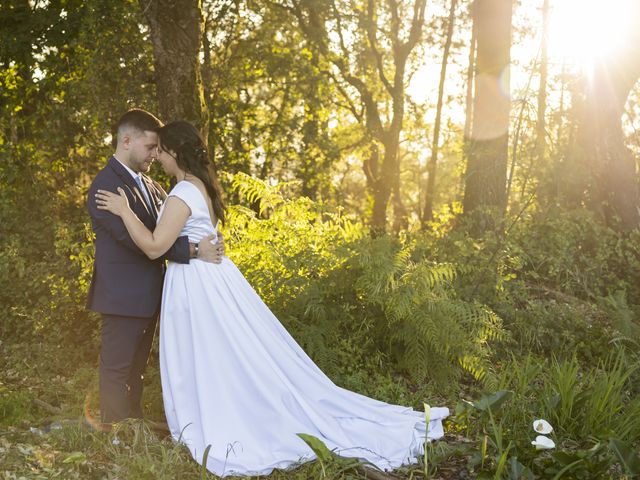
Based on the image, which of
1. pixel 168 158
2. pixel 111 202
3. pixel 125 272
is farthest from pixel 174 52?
pixel 125 272

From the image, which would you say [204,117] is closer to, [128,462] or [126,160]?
[126,160]

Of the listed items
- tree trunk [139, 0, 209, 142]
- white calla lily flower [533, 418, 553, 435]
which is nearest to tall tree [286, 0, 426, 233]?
tree trunk [139, 0, 209, 142]

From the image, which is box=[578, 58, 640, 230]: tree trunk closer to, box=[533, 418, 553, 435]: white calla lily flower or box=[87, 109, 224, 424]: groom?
box=[533, 418, 553, 435]: white calla lily flower

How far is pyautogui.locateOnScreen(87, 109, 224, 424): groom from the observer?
472cm

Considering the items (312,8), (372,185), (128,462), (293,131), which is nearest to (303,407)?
(128,462)

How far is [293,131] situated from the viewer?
13297 millimetres

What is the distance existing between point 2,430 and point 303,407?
86.7 inches

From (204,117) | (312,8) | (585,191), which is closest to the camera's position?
(204,117)

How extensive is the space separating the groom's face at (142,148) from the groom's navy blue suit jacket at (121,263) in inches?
4.8

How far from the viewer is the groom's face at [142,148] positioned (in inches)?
192

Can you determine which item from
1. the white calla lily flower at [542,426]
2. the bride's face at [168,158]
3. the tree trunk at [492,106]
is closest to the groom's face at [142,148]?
the bride's face at [168,158]

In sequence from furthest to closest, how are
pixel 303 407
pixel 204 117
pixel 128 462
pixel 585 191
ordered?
pixel 585 191 → pixel 204 117 → pixel 303 407 → pixel 128 462

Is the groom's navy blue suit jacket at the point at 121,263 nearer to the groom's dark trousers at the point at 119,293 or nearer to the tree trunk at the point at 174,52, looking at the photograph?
the groom's dark trousers at the point at 119,293

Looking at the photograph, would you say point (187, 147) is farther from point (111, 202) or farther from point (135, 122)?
point (111, 202)
